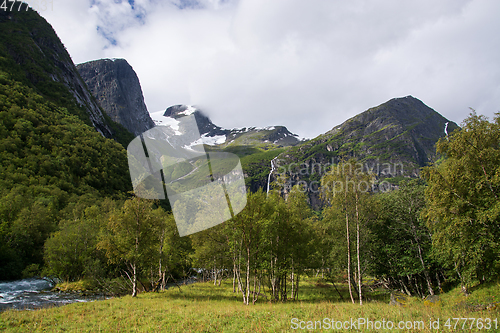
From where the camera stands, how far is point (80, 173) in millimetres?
101375

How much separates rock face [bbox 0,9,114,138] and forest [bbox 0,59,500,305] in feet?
333

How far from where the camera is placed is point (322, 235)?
33406 millimetres

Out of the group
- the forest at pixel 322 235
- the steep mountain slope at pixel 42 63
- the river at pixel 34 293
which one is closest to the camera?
the forest at pixel 322 235

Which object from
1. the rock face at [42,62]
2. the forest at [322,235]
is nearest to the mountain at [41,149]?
the rock face at [42,62]

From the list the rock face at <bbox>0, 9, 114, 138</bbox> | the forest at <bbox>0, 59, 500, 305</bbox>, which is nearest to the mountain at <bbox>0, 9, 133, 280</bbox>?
the rock face at <bbox>0, 9, 114, 138</bbox>

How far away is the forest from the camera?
56.9 ft

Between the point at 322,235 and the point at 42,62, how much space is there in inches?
7709

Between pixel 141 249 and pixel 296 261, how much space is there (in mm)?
16572

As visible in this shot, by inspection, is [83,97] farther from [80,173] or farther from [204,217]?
[204,217]

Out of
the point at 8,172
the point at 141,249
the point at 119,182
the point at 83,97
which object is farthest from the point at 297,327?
the point at 83,97

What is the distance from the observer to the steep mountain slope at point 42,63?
135 meters

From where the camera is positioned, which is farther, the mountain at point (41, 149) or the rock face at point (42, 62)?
the rock face at point (42, 62)

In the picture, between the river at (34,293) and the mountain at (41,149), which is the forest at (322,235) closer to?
the mountain at (41,149)

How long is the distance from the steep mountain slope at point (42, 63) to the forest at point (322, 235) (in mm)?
98303
